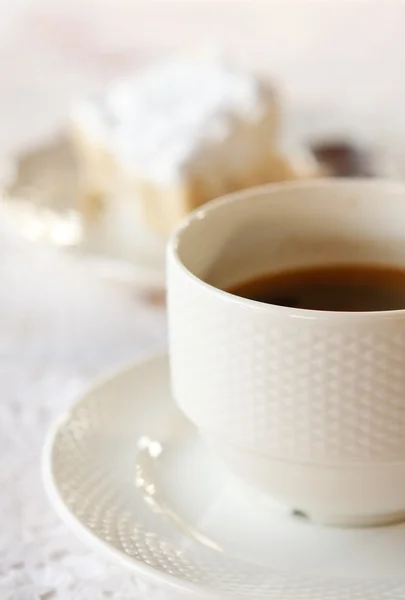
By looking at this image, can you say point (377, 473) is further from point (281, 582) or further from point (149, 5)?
point (149, 5)

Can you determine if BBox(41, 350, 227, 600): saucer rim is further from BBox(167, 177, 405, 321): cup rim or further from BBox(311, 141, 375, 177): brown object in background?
BBox(311, 141, 375, 177): brown object in background

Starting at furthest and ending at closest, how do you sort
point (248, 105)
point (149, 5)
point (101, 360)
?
point (149, 5)
point (248, 105)
point (101, 360)

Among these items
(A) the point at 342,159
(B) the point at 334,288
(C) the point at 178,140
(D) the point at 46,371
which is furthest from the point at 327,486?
(A) the point at 342,159

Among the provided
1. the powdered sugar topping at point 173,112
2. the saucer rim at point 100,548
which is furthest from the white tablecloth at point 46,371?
the powdered sugar topping at point 173,112

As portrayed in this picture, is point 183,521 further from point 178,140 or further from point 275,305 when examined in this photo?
point 178,140

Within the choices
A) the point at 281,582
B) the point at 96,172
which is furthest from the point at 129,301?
the point at 281,582

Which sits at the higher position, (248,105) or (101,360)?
(248,105)

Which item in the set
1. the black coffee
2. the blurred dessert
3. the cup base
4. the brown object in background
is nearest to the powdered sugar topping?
the blurred dessert
